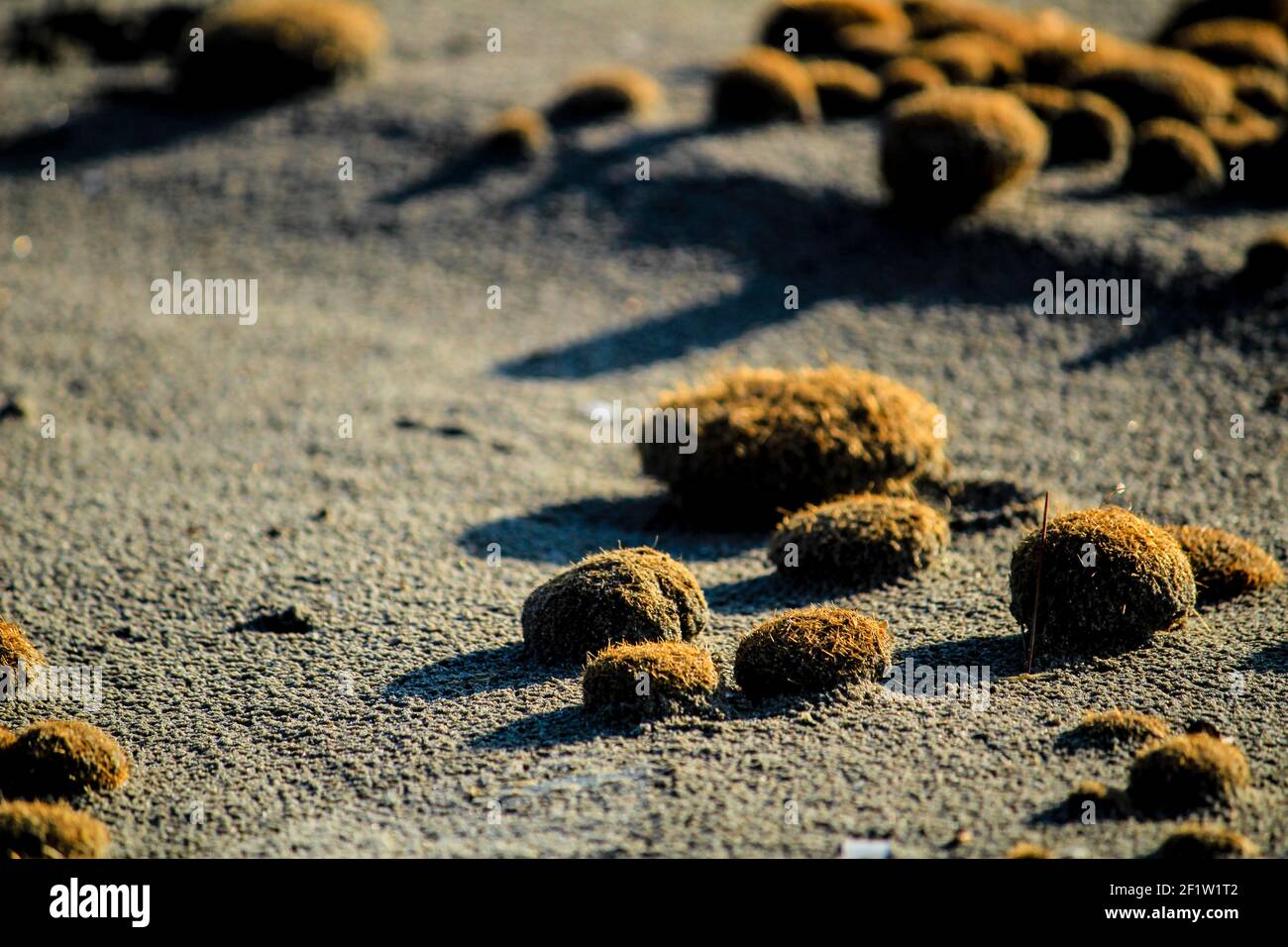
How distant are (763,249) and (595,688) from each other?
9148mm

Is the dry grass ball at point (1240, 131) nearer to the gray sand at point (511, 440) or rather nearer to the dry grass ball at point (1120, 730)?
the gray sand at point (511, 440)

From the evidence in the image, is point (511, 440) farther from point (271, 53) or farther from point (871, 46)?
point (871, 46)

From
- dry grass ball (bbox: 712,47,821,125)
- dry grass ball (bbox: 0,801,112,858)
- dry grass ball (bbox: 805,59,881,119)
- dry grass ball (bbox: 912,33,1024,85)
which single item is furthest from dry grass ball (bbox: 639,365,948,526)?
dry grass ball (bbox: 912,33,1024,85)

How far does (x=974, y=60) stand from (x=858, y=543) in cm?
1134

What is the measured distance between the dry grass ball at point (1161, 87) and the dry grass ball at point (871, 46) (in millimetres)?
2843

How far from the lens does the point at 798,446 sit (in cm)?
912

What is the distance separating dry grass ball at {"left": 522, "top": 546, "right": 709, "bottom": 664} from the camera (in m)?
7.00

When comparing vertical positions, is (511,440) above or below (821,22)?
below

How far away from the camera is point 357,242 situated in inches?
612

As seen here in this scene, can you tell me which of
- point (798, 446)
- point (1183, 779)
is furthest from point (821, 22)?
point (1183, 779)

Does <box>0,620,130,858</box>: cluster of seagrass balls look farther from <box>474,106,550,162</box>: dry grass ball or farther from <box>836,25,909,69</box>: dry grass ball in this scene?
<box>836,25,909,69</box>: dry grass ball

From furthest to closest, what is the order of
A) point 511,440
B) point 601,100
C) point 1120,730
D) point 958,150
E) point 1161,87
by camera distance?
point 601,100
point 1161,87
point 958,150
point 511,440
point 1120,730

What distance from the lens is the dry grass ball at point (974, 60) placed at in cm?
1719

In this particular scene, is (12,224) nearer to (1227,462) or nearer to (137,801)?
(137,801)
